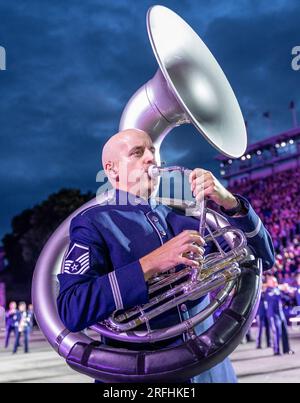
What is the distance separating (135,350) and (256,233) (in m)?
0.52

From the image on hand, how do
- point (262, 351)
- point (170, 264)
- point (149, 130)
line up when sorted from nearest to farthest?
point (170, 264), point (149, 130), point (262, 351)

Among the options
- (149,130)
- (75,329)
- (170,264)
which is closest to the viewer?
(170,264)

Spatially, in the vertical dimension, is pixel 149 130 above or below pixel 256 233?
above

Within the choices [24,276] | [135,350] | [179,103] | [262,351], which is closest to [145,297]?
[135,350]

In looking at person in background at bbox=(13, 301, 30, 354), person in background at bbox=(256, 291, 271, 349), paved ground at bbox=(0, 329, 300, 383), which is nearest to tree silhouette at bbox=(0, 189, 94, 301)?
person in background at bbox=(13, 301, 30, 354)

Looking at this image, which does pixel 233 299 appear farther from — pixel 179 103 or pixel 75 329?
pixel 179 103

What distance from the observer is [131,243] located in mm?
1737

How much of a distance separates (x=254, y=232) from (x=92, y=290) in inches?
21.7

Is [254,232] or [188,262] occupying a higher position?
[254,232]

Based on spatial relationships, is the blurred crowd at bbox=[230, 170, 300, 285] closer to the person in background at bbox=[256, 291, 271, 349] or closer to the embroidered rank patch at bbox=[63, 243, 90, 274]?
the person in background at bbox=[256, 291, 271, 349]

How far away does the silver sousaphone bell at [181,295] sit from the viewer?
159 cm

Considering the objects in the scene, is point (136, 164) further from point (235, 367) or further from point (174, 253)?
point (235, 367)

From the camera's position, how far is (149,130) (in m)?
2.35

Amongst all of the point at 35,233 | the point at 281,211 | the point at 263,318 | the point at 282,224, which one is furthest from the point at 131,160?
the point at 35,233
